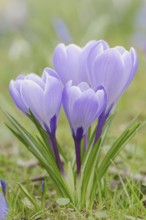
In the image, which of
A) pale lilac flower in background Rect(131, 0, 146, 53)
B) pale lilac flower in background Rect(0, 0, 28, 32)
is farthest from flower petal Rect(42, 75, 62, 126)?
pale lilac flower in background Rect(0, 0, 28, 32)

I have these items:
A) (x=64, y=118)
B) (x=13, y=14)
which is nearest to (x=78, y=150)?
(x=64, y=118)

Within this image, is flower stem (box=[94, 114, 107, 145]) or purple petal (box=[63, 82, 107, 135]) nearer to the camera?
purple petal (box=[63, 82, 107, 135])

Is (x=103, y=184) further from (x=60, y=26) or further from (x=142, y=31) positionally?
(x=142, y=31)

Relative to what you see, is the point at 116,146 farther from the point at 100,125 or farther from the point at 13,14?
the point at 13,14

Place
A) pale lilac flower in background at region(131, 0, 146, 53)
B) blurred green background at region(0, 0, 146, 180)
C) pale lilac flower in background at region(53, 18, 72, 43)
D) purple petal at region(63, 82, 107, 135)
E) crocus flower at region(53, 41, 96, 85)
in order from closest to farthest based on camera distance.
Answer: purple petal at region(63, 82, 107, 135), crocus flower at region(53, 41, 96, 85), blurred green background at region(0, 0, 146, 180), pale lilac flower in background at region(53, 18, 72, 43), pale lilac flower in background at region(131, 0, 146, 53)

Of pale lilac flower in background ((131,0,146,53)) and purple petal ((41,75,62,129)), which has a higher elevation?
pale lilac flower in background ((131,0,146,53))

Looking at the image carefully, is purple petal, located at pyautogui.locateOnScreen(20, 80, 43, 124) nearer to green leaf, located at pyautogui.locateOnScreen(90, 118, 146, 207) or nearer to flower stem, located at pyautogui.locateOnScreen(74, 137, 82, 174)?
flower stem, located at pyautogui.locateOnScreen(74, 137, 82, 174)

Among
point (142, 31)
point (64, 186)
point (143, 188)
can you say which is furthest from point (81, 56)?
point (142, 31)

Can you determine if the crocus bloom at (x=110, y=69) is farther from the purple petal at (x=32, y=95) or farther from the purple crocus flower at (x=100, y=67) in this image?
the purple petal at (x=32, y=95)
